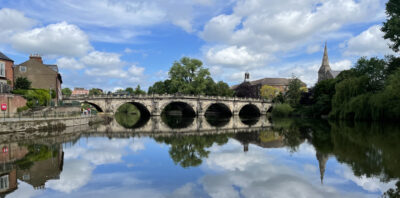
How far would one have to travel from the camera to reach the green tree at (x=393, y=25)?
31906 mm

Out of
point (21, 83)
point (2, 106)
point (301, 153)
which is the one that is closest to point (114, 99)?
point (21, 83)

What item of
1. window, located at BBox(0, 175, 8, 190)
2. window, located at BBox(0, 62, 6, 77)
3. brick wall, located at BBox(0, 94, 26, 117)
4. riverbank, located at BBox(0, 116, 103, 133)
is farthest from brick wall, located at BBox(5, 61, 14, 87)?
window, located at BBox(0, 175, 8, 190)

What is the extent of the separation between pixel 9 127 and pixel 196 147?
14.5 m

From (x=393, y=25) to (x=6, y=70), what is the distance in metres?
43.0

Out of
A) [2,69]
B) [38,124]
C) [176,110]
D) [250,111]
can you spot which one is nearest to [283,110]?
[250,111]

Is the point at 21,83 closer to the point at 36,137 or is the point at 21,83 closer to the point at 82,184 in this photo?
the point at 36,137

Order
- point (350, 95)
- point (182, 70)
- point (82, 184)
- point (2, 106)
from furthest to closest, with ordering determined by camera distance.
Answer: point (182, 70)
point (350, 95)
point (2, 106)
point (82, 184)

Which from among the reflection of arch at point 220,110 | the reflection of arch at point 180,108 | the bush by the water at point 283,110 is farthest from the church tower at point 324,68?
the reflection of arch at point 180,108

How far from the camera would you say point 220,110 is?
76.9 metres

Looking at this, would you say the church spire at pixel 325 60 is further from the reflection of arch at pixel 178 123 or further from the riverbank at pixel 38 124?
the riverbank at pixel 38 124

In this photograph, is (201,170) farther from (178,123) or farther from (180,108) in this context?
(180,108)

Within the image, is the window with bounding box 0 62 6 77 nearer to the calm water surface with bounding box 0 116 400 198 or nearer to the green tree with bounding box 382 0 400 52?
the calm water surface with bounding box 0 116 400 198

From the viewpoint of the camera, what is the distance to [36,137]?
845 inches

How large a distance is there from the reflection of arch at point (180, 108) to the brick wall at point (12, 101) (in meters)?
31.5
